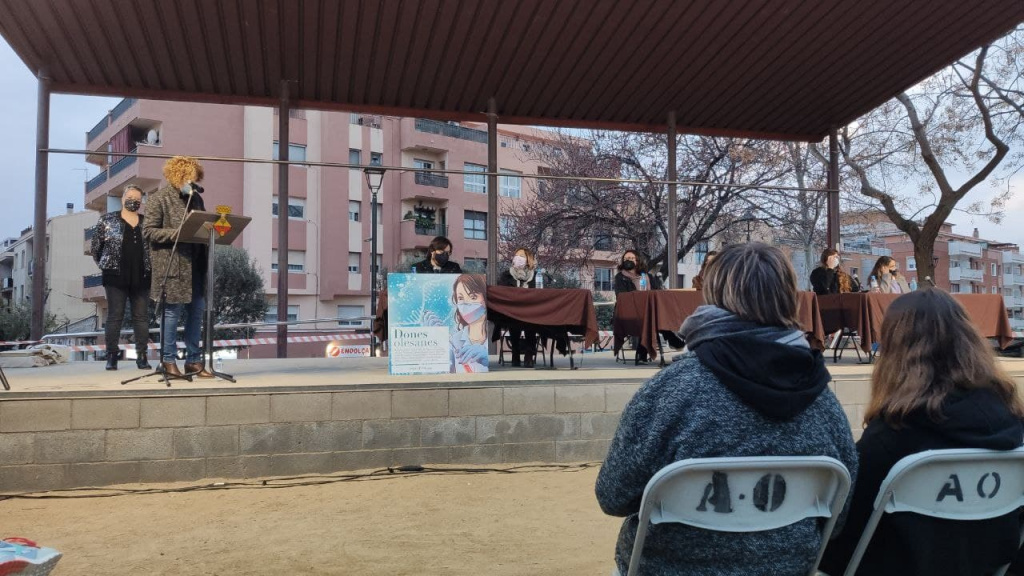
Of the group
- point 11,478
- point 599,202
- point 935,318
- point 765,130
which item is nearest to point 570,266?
point 599,202

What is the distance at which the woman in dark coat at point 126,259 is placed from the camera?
22.1 ft

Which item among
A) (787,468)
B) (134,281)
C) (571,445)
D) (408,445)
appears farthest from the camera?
(134,281)

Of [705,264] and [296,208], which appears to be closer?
Answer: [705,264]

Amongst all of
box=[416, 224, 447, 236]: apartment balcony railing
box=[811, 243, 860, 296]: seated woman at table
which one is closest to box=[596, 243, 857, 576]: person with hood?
box=[811, 243, 860, 296]: seated woman at table

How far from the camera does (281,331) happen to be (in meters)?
9.71

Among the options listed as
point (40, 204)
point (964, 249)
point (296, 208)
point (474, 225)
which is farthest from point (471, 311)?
point (964, 249)

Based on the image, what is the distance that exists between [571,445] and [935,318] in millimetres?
4524

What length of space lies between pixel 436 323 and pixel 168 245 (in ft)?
8.00

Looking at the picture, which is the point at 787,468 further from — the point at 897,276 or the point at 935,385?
the point at 897,276

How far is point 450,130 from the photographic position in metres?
42.0

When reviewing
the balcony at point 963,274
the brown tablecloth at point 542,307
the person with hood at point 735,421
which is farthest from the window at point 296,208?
the balcony at point 963,274

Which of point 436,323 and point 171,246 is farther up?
point 171,246

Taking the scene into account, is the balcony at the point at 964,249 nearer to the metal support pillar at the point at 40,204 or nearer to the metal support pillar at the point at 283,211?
the metal support pillar at the point at 283,211

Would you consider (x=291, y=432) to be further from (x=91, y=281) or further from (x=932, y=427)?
(x=91, y=281)
